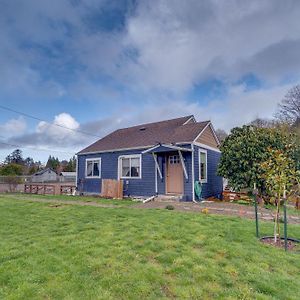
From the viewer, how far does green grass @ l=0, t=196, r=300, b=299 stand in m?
3.10

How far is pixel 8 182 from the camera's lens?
21609mm

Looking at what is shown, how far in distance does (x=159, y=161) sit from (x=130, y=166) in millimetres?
2188

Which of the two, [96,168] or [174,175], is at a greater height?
[96,168]

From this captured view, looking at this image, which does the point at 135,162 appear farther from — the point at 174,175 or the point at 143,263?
the point at 143,263

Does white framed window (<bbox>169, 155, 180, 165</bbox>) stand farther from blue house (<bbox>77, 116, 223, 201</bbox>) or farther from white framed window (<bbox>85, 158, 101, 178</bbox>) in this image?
white framed window (<bbox>85, 158, 101, 178</bbox>)

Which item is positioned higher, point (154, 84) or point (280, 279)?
point (154, 84)

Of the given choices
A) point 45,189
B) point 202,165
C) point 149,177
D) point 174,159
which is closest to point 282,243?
point 174,159

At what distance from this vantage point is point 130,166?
50.5 ft

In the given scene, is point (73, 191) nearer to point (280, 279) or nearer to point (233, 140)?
point (233, 140)

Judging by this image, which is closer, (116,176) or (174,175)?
(174,175)

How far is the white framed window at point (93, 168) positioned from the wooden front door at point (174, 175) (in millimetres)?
5385

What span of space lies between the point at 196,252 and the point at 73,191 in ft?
50.4

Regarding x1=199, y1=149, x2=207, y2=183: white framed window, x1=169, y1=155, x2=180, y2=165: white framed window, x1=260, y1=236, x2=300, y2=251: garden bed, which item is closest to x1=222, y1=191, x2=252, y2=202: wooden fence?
x1=199, y1=149, x2=207, y2=183: white framed window

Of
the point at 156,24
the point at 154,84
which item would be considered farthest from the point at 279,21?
the point at 154,84
